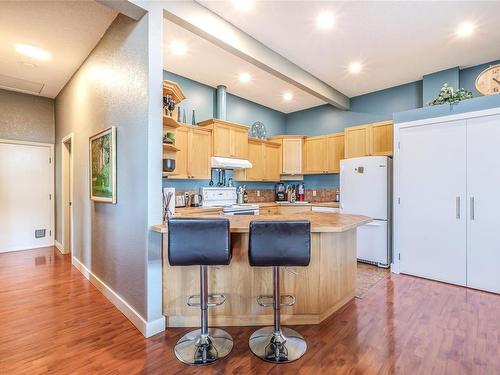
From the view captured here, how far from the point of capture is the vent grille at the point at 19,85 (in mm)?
4188

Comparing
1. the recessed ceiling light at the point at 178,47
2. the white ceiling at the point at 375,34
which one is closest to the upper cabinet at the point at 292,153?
the white ceiling at the point at 375,34

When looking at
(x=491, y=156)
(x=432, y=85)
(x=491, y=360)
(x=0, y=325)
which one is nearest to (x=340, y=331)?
(x=491, y=360)

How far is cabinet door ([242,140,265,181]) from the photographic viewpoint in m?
5.27

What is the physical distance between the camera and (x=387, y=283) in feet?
11.1

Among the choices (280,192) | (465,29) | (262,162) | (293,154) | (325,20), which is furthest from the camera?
(280,192)

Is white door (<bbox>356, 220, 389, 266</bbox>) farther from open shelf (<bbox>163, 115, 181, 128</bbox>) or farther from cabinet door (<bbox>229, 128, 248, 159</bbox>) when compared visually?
open shelf (<bbox>163, 115, 181, 128</bbox>)

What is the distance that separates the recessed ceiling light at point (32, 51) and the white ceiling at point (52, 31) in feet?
0.20

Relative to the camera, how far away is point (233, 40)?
2.93 meters

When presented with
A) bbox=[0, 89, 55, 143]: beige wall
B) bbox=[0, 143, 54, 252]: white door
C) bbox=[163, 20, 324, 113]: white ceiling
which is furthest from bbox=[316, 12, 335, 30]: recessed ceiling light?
bbox=[0, 143, 54, 252]: white door

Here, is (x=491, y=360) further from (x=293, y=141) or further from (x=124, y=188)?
(x=293, y=141)

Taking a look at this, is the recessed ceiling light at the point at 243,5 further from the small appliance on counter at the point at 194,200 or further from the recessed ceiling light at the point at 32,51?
the small appliance on counter at the point at 194,200

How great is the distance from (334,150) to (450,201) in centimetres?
233

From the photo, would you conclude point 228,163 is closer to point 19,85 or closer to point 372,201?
point 372,201

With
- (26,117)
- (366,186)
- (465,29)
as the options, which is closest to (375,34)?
(465,29)
